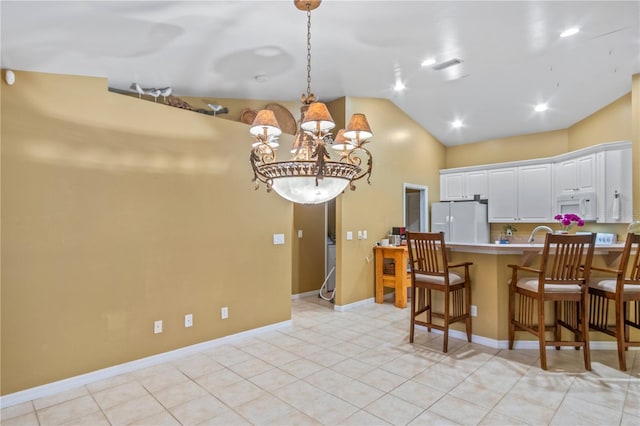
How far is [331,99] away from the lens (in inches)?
204

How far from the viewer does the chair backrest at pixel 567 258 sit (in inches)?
113

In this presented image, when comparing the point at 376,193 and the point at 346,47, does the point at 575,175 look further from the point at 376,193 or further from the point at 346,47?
the point at 346,47

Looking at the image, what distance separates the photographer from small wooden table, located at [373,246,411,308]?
5.14 meters

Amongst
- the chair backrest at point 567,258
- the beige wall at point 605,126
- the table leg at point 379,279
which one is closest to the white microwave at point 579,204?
the beige wall at point 605,126

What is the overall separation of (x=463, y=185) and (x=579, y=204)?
77.8 inches

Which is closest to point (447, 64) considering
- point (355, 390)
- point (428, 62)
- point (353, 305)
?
point (428, 62)

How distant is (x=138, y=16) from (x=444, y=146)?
6263 millimetres

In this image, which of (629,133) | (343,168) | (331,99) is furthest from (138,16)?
(629,133)

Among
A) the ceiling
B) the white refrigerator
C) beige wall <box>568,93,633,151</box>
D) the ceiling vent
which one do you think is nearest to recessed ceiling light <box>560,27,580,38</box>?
the ceiling

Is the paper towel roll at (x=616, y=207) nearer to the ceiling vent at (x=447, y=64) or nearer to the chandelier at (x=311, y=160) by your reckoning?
the ceiling vent at (x=447, y=64)

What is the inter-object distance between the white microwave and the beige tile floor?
83.8 inches

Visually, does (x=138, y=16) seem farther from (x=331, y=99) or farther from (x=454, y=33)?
(x=331, y=99)

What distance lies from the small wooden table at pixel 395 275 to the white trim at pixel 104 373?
93.4 inches

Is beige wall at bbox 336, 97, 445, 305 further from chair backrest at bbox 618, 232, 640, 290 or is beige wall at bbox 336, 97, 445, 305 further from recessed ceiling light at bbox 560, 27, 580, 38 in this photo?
chair backrest at bbox 618, 232, 640, 290
